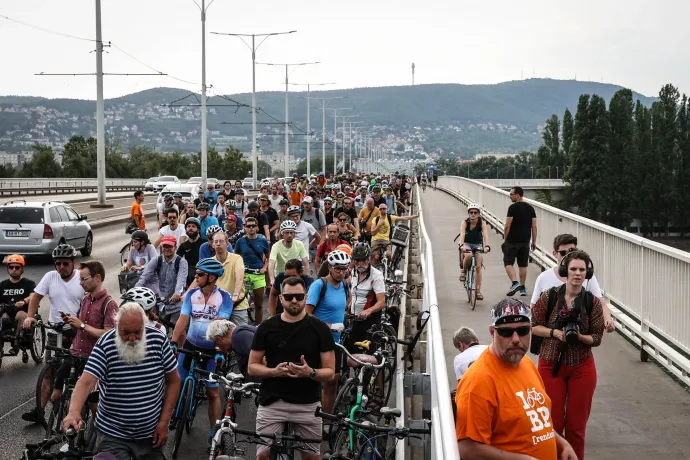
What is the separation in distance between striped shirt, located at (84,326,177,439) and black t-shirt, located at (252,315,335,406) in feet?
2.61

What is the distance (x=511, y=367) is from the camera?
15.9ft

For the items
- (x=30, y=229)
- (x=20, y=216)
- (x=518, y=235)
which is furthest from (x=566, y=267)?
(x=20, y=216)

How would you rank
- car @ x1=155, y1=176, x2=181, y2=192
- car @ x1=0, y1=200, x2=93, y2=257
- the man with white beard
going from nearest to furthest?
the man with white beard < car @ x1=0, y1=200, x2=93, y2=257 < car @ x1=155, y1=176, x2=181, y2=192

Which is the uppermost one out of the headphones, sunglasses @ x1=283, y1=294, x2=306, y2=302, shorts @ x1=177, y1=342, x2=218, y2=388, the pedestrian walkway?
the headphones

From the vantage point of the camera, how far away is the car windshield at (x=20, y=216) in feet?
81.4

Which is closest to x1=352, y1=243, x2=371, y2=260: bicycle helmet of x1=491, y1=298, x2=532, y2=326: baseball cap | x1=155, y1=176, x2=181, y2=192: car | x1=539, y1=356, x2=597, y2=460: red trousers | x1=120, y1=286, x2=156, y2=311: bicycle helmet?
x1=120, y1=286, x2=156, y2=311: bicycle helmet

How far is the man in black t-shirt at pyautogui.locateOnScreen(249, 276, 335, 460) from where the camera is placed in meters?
6.60

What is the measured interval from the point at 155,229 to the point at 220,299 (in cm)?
2907

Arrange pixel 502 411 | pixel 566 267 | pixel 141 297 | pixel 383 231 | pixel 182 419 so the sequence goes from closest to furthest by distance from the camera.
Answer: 1. pixel 502 411
2. pixel 566 267
3. pixel 141 297
4. pixel 182 419
5. pixel 383 231

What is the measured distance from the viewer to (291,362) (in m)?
6.55

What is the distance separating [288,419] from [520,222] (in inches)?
373

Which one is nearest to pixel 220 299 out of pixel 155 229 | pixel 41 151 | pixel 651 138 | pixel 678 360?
pixel 678 360

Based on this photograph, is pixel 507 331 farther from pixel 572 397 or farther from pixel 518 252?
pixel 518 252

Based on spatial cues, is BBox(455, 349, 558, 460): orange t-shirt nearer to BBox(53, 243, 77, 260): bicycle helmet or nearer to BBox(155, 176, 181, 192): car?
BBox(53, 243, 77, 260): bicycle helmet
